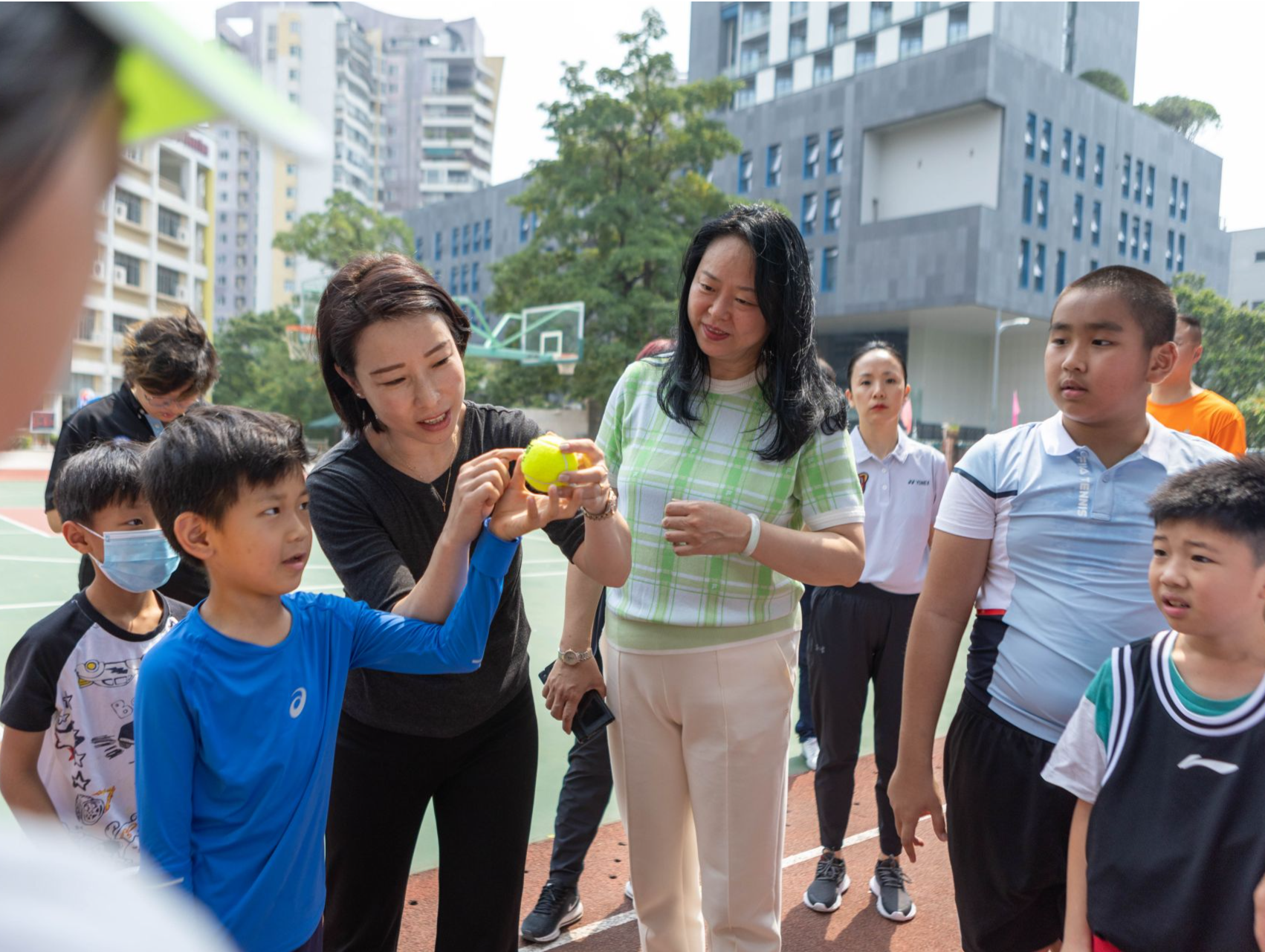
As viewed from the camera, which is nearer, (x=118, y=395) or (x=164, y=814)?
(x=164, y=814)

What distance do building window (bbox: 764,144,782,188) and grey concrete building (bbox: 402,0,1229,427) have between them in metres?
0.07

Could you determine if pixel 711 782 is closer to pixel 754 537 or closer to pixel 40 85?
pixel 754 537

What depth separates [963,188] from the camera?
39188 mm

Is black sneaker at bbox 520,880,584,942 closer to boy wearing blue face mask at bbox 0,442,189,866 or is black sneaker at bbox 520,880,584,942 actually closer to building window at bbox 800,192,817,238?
boy wearing blue face mask at bbox 0,442,189,866

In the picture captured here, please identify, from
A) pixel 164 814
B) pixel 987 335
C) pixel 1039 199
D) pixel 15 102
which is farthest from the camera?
pixel 987 335

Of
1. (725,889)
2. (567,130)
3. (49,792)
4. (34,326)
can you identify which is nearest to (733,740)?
(725,889)

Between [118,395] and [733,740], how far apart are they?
9.48ft

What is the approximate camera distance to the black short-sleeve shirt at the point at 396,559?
208cm

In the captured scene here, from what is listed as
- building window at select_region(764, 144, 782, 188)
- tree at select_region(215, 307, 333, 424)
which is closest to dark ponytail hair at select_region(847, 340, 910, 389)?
tree at select_region(215, 307, 333, 424)

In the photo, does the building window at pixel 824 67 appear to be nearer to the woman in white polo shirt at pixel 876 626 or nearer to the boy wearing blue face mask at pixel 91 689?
the woman in white polo shirt at pixel 876 626

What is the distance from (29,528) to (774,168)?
37.5m

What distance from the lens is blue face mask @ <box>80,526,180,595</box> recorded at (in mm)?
2461

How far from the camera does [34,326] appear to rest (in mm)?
448

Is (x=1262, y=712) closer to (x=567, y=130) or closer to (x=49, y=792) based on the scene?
(x=49, y=792)
